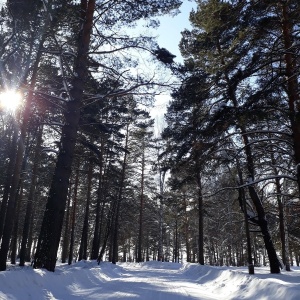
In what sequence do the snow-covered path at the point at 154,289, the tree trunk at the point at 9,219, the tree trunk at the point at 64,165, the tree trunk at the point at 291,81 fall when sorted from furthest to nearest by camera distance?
the tree trunk at the point at 9,219, the tree trunk at the point at 64,165, the tree trunk at the point at 291,81, the snow-covered path at the point at 154,289

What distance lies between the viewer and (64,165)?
30.8 ft

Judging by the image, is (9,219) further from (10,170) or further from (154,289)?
(154,289)

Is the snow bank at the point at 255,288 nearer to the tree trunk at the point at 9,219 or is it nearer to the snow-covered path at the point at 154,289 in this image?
the snow-covered path at the point at 154,289

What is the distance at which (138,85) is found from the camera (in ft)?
31.7

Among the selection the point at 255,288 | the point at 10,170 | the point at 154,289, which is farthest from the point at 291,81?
the point at 10,170

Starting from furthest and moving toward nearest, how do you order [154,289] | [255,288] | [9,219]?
[9,219] → [154,289] → [255,288]

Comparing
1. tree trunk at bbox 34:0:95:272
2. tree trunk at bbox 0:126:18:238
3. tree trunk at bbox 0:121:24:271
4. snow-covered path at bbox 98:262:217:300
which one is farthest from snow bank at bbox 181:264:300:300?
tree trunk at bbox 0:126:18:238

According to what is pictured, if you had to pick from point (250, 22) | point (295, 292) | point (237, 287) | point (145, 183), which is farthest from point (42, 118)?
point (145, 183)

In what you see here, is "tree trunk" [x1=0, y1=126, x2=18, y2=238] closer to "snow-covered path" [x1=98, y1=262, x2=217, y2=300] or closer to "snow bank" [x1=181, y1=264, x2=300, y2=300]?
"snow-covered path" [x1=98, y1=262, x2=217, y2=300]

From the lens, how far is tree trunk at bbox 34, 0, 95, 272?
8.91m

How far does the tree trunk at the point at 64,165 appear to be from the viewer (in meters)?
8.91

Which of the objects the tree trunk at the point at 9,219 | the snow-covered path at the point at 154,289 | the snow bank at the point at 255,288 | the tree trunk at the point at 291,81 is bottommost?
the snow-covered path at the point at 154,289

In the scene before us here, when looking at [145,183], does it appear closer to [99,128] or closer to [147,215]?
[147,215]

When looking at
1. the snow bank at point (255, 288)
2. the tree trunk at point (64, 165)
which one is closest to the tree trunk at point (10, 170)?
the tree trunk at point (64, 165)
